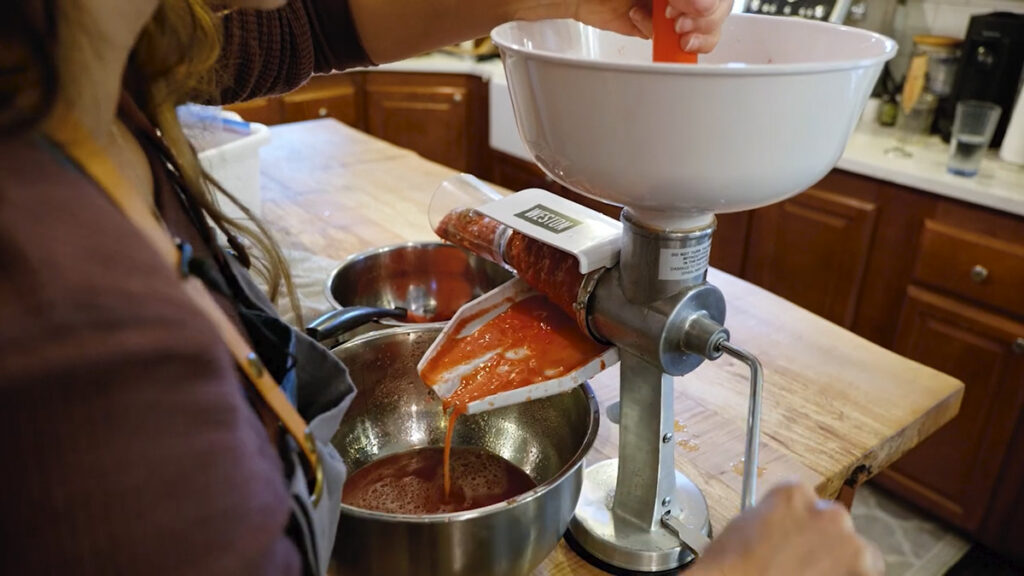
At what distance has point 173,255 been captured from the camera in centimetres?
38

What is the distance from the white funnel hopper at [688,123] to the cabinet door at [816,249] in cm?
140

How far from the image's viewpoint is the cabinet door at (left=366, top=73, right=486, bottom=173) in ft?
9.43

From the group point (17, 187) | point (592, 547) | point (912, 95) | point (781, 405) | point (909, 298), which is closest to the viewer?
point (17, 187)

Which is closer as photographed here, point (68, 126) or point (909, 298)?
point (68, 126)

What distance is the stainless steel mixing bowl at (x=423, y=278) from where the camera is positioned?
105 cm

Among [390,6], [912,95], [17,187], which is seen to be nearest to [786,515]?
[17,187]

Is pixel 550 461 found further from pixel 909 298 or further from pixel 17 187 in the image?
pixel 909 298

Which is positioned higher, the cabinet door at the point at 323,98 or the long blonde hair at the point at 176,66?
the long blonde hair at the point at 176,66

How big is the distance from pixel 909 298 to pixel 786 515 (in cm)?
149

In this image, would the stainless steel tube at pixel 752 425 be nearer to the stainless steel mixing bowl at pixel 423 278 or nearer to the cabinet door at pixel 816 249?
the stainless steel mixing bowl at pixel 423 278

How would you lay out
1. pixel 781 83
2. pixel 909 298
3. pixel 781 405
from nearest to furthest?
pixel 781 83, pixel 781 405, pixel 909 298

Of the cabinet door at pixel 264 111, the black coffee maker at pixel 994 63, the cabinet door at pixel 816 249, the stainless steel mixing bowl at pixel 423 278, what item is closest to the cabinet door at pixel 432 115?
the cabinet door at pixel 264 111

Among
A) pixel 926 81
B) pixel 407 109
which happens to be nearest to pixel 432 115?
pixel 407 109

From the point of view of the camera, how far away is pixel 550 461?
0.73m
